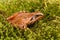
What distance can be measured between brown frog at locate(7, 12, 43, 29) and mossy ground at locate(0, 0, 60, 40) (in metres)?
0.05

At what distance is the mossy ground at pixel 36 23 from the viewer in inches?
79.3

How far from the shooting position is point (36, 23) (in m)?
2.18

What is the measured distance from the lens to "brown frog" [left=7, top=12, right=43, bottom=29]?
2133 millimetres

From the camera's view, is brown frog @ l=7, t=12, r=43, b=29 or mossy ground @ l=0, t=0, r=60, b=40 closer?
mossy ground @ l=0, t=0, r=60, b=40

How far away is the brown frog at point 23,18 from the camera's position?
84.0 inches

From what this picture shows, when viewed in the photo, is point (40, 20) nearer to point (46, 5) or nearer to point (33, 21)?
point (33, 21)

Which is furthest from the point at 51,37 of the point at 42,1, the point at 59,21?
the point at 42,1

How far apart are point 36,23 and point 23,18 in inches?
5.9

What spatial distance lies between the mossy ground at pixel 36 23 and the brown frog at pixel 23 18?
47 millimetres

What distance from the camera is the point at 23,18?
2.20 m

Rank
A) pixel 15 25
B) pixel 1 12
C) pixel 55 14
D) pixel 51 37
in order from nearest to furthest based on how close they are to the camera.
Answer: pixel 51 37 < pixel 15 25 < pixel 55 14 < pixel 1 12

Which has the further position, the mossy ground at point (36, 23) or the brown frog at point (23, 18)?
the brown frog at point (23, 18)

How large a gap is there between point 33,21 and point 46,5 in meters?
0.29

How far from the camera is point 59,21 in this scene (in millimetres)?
2176
